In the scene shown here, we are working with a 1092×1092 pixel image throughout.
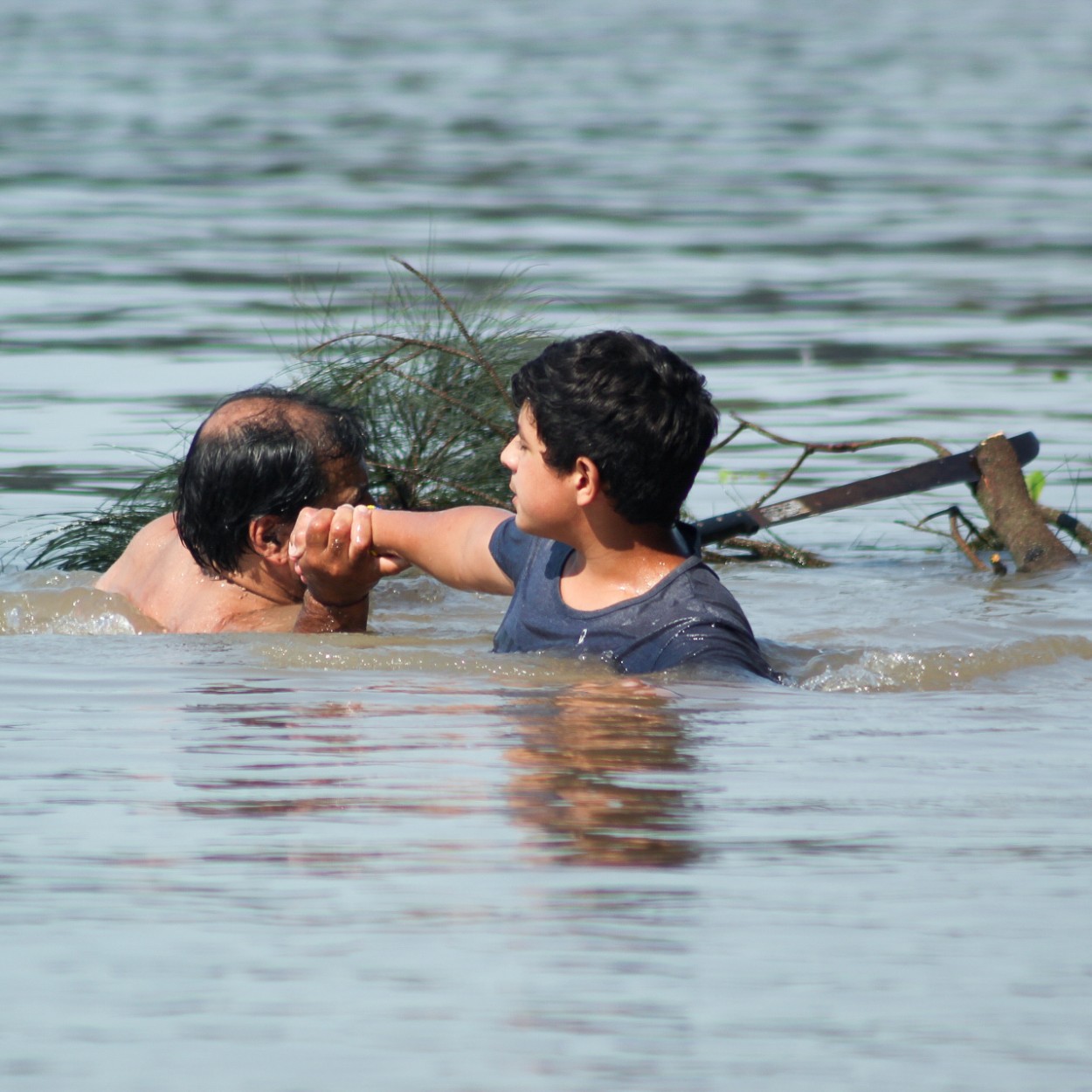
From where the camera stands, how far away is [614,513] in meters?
5.23

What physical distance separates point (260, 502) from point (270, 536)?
0.12m

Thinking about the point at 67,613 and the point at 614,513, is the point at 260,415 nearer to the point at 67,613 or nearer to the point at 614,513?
the point at 67,613

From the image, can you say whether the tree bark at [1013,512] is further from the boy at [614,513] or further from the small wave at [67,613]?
the small wave at [67,613]

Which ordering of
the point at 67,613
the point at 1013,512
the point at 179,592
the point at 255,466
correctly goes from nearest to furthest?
the point at 255,466 → the point at 179,592 → the point at 67,613 → the point at 1013,512

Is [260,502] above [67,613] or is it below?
above

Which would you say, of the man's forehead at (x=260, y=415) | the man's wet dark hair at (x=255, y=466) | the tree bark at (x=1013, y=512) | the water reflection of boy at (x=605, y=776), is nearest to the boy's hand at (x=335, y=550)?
the man's wet dark hair at (x=255, y=466)

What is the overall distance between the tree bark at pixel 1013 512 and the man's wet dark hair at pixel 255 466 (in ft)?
7.95

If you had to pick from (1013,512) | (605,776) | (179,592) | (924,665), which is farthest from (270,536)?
(1013,512)

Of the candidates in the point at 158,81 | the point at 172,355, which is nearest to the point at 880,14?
the point at 158,81

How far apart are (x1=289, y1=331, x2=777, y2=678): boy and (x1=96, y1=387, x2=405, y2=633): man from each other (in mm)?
499

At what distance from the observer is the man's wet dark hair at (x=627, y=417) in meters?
5.13

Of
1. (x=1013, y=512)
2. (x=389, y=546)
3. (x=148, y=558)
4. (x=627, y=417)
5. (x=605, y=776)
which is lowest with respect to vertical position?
(x=1013, y=512)

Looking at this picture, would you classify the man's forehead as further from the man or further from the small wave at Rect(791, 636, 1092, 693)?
the small wave at Rect(791, 636, 1092, 693)

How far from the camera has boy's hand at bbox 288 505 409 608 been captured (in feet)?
18.0
